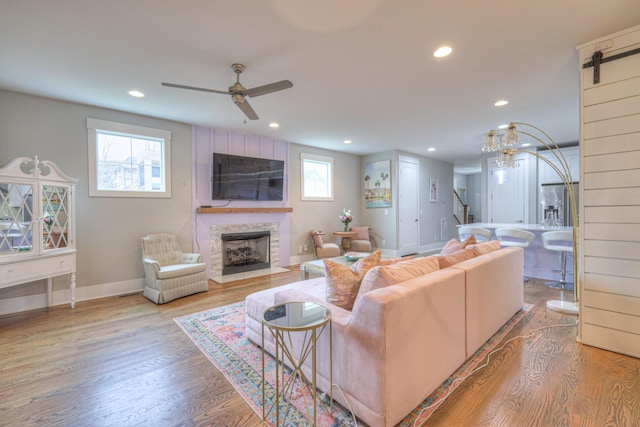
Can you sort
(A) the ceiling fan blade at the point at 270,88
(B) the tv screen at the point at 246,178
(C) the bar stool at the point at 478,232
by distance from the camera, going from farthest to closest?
1. (B) the tv screen at the point at 246,178
2. (C) the bar stool at the point at 478,232
3. (A) the ceiling fan blade at the point at 270,88

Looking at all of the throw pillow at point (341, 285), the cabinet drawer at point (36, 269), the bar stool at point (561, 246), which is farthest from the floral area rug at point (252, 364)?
the cabinet drawer at point (36, 269)

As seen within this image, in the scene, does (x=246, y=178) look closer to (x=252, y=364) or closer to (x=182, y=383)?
(x=252, y=364)

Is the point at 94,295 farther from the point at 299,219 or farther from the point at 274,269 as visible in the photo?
the point at 299,219

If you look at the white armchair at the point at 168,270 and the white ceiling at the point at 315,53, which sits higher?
the white ceiling at the point at 315,53

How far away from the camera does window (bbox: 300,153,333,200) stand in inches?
250

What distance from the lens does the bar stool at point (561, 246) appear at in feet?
13.0

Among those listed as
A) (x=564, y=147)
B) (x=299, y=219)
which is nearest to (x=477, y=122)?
(x=564, y=147)

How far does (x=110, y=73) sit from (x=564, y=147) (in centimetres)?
824

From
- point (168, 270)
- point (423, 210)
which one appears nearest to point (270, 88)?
point (168, 270)

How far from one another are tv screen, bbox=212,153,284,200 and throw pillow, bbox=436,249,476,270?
12.6ft

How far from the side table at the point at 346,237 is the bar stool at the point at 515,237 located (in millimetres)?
2931

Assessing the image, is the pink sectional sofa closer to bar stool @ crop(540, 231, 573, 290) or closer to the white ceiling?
the white ceiling

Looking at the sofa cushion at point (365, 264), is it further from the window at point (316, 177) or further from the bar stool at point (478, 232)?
the window at point (316, 177)

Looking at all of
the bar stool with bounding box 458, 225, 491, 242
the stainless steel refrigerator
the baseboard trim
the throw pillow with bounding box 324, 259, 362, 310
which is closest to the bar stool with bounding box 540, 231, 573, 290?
the bar stool with bounding box 458, 225, 491, 242
